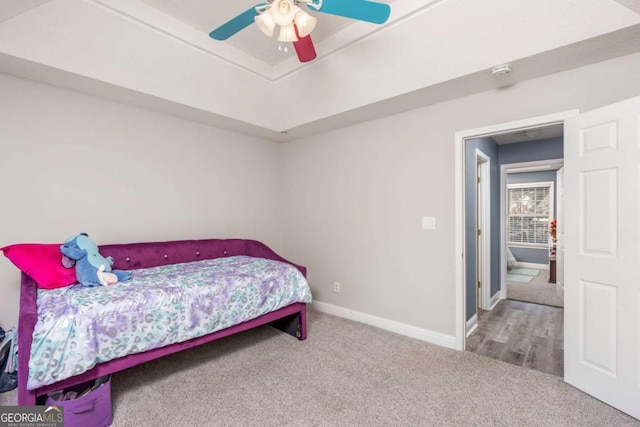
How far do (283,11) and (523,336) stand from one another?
141 inches

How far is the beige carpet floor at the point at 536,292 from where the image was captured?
4329 mm

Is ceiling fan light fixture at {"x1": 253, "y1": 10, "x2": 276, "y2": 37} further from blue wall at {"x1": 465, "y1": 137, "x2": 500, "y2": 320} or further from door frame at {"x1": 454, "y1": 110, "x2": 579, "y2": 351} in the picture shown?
blue wall at {"x1": 465, "y1": 137, "x2": 500, "y2": 320}

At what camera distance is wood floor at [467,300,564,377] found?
102 inches

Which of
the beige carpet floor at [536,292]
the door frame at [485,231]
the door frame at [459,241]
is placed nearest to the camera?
the door frame at [459,241]

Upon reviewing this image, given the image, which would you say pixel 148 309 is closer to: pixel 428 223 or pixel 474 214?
pixel 428 223

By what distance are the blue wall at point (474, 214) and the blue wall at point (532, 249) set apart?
318 centimetres

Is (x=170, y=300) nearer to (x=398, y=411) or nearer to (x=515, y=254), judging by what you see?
(x=398, y=411)

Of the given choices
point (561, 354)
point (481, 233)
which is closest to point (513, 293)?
point (481, 233)

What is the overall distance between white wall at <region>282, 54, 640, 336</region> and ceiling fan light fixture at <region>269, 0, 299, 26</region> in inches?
70.2

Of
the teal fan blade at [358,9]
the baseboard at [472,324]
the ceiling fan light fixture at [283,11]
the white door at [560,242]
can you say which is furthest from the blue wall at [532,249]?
the ceiling fan light fixture at [283,11]

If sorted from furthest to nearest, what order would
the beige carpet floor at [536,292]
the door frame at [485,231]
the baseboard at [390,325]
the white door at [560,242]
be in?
the white door at [560,242] < the beige carpet floor at [536,292] < the door frame at [485,231] < the baseboard at [390,325]

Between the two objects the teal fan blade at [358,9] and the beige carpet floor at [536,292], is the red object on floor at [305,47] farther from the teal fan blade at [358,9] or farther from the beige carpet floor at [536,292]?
the beige carpet floor at [536,292]

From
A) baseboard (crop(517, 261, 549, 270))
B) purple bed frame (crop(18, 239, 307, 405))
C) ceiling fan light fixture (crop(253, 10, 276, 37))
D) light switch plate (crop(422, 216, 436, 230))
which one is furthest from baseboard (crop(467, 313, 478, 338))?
baseboard (crop(517, 261, 549, 270))

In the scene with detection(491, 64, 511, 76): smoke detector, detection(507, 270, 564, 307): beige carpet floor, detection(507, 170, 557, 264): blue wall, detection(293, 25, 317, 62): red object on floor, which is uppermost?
detection(293, 25, 317, 62): red object on floor
